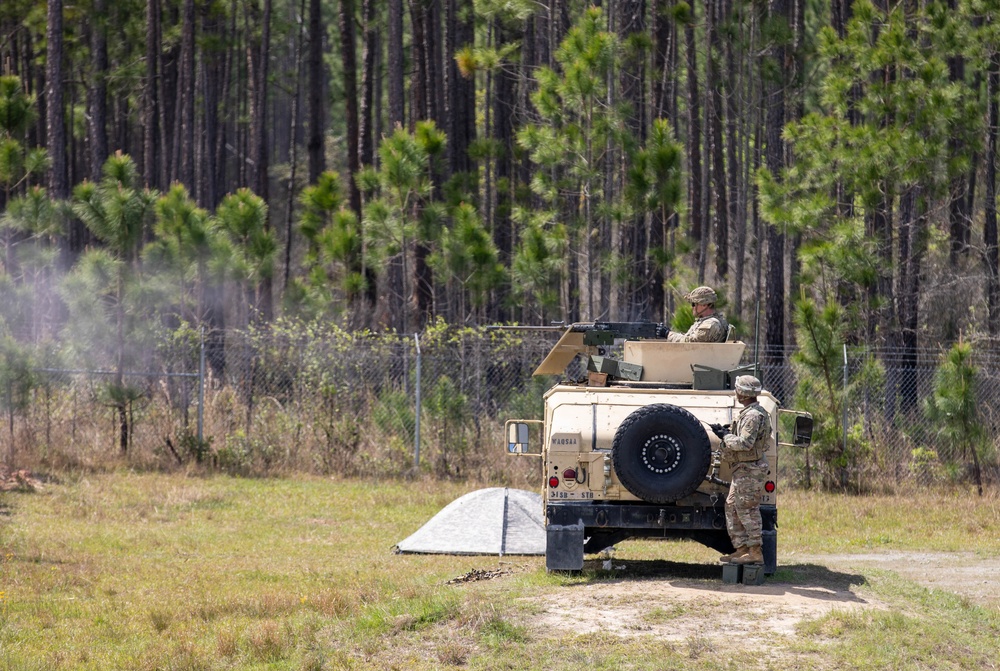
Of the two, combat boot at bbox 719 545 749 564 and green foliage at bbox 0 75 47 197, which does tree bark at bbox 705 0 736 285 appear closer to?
green foliage at bbox 0 75 47 197

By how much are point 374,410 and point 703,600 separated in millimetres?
10857

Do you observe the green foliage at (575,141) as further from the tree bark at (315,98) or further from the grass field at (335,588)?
the tree bark at (315,98)

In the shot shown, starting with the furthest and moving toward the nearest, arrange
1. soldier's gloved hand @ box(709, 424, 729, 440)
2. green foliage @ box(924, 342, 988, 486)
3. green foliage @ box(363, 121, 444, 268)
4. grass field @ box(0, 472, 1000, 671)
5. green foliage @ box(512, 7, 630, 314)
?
green foliage @ box(363, 121, 444, 268) → green foliage @ box(512, 7, 630, 314) → green foliage @ box(924, 342, 988, 486) → soldier's gloved hand @ box(709, 424, 729, 440) → grass field @ box(0, 472, 1000, 671)

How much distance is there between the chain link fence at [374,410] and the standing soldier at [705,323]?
23.0ft

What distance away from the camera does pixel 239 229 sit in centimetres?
2384

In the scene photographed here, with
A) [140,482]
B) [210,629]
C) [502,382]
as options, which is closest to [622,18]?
[502,382]

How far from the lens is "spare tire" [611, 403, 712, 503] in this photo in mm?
9406

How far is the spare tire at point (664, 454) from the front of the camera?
941 centimetres

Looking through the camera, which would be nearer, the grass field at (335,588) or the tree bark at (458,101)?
the grass field at (335,588)

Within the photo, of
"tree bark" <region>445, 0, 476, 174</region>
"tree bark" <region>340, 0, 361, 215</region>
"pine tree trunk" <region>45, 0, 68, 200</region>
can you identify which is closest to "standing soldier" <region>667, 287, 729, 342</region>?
"tree bark" <region>340, 0, 361, 215</region>

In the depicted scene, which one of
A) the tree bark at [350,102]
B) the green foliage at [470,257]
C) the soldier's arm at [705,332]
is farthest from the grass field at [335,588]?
the tree bark at [350,102]

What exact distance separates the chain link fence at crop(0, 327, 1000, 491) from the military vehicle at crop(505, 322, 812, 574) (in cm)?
730

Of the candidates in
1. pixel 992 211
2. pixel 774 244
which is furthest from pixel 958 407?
pixel 992 211

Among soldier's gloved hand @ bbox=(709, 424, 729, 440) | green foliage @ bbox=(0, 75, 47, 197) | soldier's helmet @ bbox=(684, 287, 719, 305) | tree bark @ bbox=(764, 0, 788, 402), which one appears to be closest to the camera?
soldier's gloved hand @ bbox=(709, 424, 729, 440)
